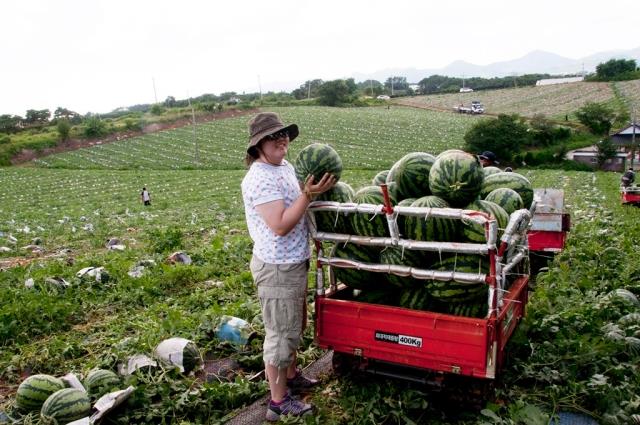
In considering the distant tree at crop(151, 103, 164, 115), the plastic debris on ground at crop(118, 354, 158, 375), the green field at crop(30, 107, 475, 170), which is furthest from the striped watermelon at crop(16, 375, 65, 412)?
the distant tree at crop(151, 103, 164, 115)

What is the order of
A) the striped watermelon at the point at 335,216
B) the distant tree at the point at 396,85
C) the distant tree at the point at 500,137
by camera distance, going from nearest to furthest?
the striped watermelon at the point at 335,216 < the distant tree at the point at 500,137 < the distant tree at the point at 396,85

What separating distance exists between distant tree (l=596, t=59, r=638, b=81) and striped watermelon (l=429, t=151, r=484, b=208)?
10086 cm

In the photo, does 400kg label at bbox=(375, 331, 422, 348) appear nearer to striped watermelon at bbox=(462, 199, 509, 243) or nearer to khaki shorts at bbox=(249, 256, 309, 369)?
khaki shorts at bbox=(249, 256, 309, 369)

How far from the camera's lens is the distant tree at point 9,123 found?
220 ft

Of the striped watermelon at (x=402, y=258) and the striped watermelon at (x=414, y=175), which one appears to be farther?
the striped watermelon at (x=414, y=175)

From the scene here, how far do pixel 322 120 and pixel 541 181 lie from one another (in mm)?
42164

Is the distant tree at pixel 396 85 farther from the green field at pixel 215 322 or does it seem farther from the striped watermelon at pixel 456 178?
the striped watermelon at pixel 456 178

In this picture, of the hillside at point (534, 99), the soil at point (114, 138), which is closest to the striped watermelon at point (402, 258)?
the soil at point (114, 138)

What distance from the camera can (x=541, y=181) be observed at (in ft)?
96.8

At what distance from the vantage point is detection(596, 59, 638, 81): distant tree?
92.2 meters

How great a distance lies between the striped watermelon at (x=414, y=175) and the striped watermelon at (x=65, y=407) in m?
3.05

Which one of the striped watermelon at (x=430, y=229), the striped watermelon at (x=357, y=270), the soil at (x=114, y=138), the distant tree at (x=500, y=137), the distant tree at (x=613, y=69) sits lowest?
the distant tree at (x=500, y=137)

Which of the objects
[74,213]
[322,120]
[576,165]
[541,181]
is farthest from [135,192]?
[322,120]

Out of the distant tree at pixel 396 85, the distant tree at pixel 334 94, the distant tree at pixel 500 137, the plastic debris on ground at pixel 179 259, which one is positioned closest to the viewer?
the plastic debris on ground at pixel 179 259
